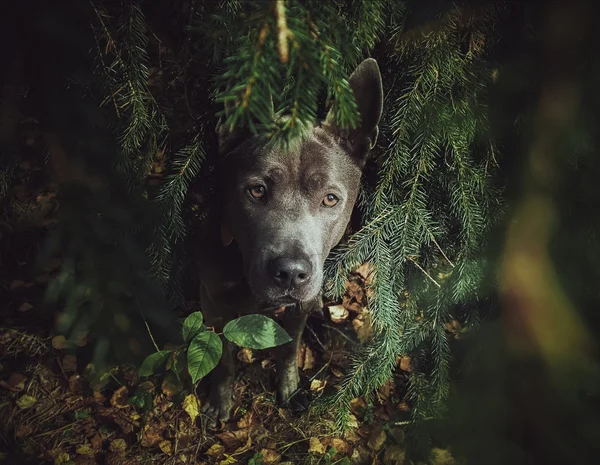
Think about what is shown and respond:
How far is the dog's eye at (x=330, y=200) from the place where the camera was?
251cm

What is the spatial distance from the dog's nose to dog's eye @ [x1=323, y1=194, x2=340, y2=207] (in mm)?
386

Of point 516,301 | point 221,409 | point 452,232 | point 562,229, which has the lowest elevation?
point 221,409

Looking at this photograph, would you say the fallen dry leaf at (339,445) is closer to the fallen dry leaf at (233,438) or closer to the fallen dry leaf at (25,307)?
the fallen dry leaf at (233,438)

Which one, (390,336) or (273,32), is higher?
(273,32)

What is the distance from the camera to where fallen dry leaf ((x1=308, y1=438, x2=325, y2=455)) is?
9.77 ft

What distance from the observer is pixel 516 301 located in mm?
1218

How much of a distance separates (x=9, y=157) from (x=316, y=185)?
1311 mm

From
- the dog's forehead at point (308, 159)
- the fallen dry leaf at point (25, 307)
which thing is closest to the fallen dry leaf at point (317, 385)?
the dog's forehead at point (308, 159)

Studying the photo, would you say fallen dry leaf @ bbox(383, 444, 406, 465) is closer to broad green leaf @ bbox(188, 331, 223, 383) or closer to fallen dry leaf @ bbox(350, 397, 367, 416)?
fallen dry leaf @ bbox(350, 397, 367, 416)

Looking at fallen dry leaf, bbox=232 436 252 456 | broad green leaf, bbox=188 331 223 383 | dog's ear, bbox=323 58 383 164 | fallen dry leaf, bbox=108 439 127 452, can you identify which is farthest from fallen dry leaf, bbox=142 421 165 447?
dog's ear, bbox=323 58 383 164

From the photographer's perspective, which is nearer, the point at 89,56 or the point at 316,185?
the point at 89,56

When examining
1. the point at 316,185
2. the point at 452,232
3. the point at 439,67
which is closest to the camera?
the point at 439,67

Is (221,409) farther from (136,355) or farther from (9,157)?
(9,157)

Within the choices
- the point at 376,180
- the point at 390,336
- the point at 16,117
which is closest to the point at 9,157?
the point at 16,117
